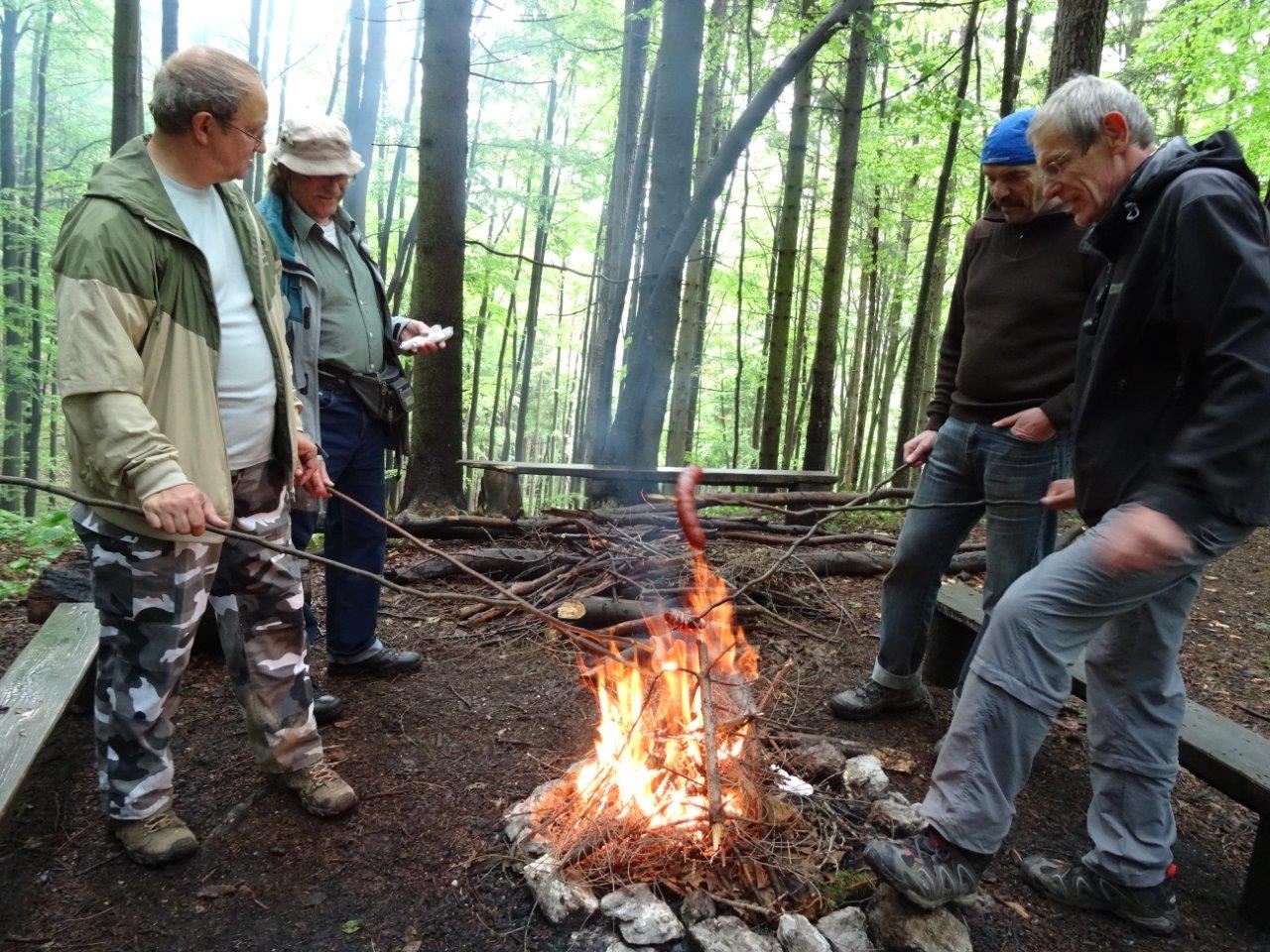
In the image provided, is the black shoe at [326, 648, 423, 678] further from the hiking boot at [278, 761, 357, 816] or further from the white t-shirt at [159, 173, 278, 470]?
the white t-shirt at [159, 173, 278, 470]

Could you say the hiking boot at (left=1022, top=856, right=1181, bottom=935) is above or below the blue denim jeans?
below

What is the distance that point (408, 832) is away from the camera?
103 inches

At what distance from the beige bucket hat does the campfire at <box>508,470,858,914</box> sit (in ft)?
6.97

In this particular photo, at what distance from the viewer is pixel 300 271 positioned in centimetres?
305

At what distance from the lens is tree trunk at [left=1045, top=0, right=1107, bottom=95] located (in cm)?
438

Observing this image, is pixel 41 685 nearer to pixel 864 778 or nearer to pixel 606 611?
pixel 606 611

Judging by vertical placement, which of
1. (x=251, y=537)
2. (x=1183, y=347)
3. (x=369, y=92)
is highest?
(x=369, y=92)

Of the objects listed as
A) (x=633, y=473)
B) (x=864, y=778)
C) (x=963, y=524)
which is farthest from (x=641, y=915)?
(x=633, y=473)

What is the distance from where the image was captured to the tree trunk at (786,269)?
32.0 ft

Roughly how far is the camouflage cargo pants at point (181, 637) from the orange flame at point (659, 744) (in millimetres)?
1156

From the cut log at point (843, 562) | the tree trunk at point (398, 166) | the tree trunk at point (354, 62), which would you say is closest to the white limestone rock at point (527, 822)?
the cut log at point (843, 562)

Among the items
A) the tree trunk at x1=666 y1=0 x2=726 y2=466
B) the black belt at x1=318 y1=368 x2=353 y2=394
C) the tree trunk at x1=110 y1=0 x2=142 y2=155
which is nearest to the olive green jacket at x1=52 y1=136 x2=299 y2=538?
the black belt at x1=318 y1=368 x2=353 y2=394

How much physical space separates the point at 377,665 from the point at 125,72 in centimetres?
705

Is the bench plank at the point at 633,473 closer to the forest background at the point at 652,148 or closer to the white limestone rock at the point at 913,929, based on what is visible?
the forest background at the point at 652,148
